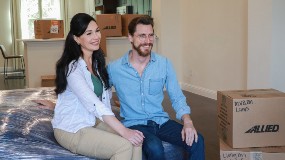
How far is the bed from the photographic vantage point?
76.6 inches

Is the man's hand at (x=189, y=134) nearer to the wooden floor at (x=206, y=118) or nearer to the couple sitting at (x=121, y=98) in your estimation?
the couple sitting at (x=121, y=98)

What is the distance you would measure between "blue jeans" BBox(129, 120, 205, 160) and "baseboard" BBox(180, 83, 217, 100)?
132 inches

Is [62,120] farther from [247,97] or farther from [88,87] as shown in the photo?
[247,97]

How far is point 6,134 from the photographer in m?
2.09

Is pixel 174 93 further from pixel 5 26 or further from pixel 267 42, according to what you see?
pixel 5 26

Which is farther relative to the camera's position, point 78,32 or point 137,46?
point 137,46

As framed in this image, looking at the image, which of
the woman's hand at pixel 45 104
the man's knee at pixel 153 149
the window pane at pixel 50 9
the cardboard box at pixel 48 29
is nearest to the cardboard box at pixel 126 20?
the cardboard box at pixel 48 29

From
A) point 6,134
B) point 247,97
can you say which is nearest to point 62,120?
point 6,134

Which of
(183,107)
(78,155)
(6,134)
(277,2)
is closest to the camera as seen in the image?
(78,155)

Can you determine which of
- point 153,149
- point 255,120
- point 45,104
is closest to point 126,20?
point 45,104

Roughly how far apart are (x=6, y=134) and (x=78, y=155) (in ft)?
1.42

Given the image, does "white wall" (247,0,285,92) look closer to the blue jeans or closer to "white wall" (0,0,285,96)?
"white wall" (0,0,285,96)

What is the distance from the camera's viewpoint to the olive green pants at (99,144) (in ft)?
5.94

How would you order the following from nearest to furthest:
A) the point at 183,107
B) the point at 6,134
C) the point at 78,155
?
the point at 78,155 < the point at 6,134 < the point at 183,107
